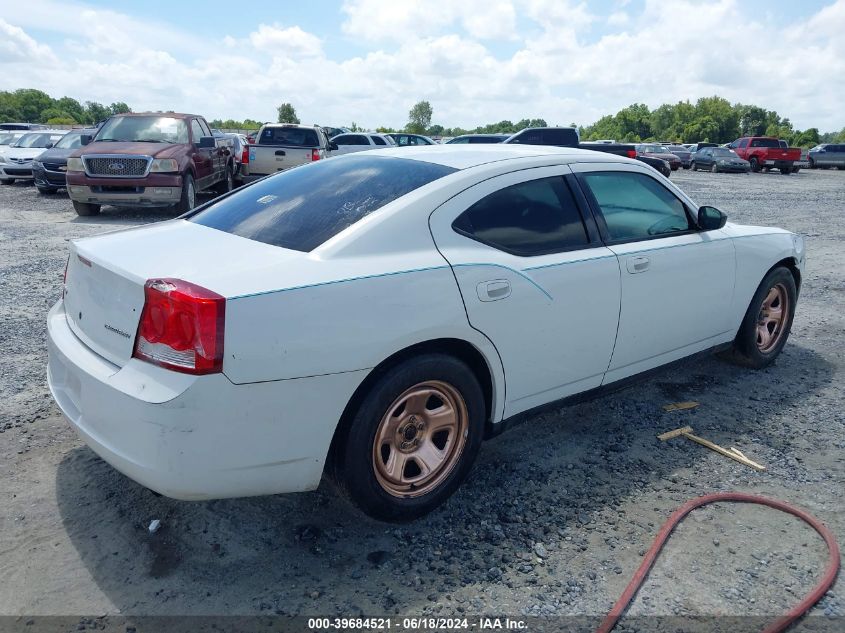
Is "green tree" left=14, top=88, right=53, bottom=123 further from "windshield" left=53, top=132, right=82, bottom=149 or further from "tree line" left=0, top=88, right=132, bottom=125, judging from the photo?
"windshield" left=53, top=132, right=82, bottom=149

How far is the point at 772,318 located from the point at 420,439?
3299mm

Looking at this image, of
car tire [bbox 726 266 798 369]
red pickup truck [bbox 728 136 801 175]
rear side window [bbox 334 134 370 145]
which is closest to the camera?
car tire [bbox 726 266 798 369]

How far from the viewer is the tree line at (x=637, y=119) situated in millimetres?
99938

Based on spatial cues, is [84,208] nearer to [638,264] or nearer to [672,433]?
[638,264]

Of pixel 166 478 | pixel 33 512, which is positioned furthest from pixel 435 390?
pixel 33 512

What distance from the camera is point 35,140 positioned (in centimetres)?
1873

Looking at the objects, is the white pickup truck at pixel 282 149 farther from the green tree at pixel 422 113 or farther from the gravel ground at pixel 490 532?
the green tree at pixel 422 113

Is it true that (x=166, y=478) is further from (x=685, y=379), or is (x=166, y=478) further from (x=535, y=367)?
(x=685, y=379)

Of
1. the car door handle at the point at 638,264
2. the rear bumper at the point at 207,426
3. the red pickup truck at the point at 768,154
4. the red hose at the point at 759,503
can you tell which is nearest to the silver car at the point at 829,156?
the red pickup truck at the point at 768,154

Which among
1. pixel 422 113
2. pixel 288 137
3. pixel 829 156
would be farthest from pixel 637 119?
pixel 288 137

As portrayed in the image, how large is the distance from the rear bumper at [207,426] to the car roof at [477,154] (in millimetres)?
1341

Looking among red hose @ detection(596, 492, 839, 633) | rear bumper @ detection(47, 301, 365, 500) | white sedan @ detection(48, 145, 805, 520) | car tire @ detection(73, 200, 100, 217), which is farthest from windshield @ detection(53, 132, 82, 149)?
red hose @ detection(596, 492, 839, 633)

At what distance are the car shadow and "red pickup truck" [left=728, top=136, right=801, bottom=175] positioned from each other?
3269cm

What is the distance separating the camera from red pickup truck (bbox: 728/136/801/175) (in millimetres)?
32094
